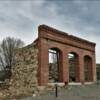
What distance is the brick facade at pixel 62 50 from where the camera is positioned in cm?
2430

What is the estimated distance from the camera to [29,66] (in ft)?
78.9

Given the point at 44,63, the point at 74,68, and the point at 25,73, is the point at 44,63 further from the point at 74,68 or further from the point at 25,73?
the point at 74,68

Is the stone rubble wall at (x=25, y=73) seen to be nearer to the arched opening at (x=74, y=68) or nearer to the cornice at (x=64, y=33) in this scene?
the cornice at (x=64, y=33)

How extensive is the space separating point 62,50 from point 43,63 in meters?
3.39

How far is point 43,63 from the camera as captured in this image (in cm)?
2433

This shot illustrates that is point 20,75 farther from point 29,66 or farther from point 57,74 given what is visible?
point 57,74

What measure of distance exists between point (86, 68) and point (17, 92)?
1165 cm

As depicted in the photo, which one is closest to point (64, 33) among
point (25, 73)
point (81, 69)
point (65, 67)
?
point (65, 67)

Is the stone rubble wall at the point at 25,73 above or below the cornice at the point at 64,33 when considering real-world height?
below

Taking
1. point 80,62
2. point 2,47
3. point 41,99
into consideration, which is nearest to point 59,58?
point 80,62

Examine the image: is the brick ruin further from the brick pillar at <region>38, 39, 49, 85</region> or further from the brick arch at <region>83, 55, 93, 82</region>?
the brick arch at <region>83, 55, 93, 82</region>

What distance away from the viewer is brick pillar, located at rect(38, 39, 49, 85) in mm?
24009

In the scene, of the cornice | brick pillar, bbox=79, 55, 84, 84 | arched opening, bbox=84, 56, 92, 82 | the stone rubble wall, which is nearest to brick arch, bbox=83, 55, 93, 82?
arched opening, bbox=84, 56, 92, 82

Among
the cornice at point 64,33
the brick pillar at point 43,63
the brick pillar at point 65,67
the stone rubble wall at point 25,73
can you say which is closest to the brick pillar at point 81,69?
the cornice at point 64,33
